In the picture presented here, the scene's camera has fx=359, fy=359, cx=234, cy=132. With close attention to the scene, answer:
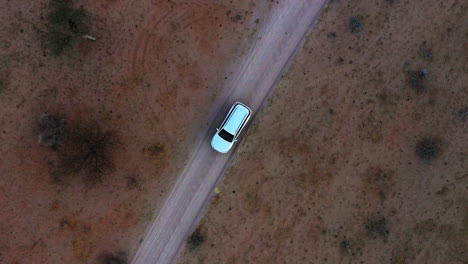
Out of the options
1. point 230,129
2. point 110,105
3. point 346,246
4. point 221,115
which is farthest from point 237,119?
point 346,246

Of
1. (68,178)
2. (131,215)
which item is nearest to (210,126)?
(131,215)

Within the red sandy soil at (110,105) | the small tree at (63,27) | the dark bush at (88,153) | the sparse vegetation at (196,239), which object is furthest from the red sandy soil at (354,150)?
the small tree at (63,27)

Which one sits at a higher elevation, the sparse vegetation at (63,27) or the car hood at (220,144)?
the sparse vegetation at (63,27)

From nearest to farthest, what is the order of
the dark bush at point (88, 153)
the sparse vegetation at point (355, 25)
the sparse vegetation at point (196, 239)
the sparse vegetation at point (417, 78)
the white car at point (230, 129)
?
the dark bush at point (88, 153) → the white car at point (230, 129) → the sparse vegetation at point (196, 239) → the sparse vegetation at point (355, 25) → the sparse vegetation at point (417, 78)

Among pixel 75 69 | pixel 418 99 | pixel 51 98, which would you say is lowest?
pixel 51 98

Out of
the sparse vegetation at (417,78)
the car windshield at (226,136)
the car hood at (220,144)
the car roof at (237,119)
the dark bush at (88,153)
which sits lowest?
the dark bush at (88,153)

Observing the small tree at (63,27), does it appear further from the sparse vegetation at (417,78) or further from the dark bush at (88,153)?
the sparse vegetation at (417,78)

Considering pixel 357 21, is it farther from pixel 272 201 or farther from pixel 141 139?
pixel 141 139
